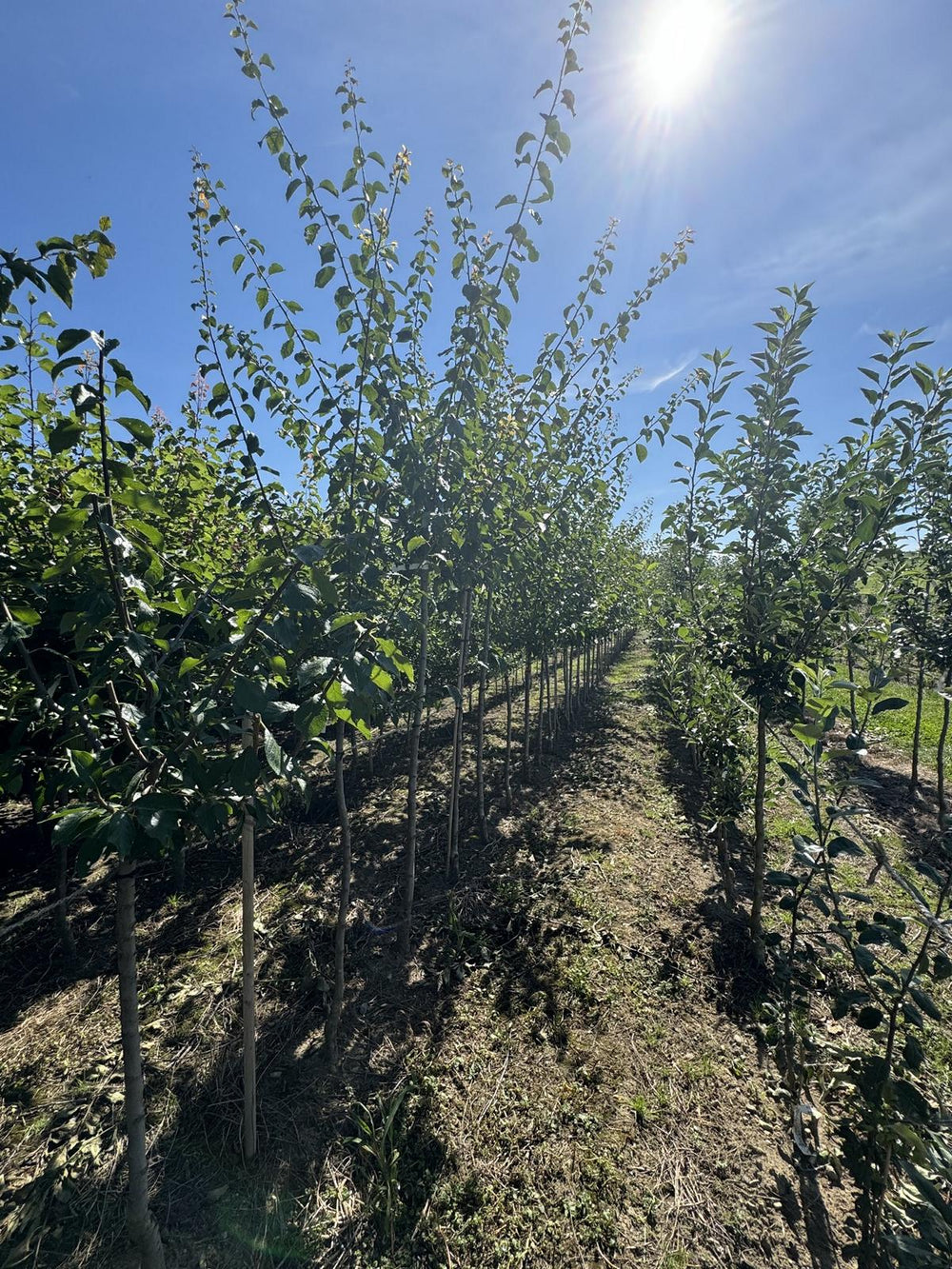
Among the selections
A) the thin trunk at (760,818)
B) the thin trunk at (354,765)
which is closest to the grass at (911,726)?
the thin trunk at (760,818)

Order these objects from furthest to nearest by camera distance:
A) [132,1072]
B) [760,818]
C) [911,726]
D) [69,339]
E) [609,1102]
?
[911,726] < [760,818] < [609,1102] < [132,1072] < [69,339]

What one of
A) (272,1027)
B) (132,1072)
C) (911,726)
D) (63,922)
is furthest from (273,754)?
(911,726)

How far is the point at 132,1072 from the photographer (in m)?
2.16

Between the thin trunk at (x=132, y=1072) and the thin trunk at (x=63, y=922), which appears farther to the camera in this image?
the thin trunk at (x=63, y=922)

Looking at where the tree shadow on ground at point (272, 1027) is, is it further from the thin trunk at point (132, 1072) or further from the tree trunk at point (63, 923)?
the thin trunk at point (132, 1072)

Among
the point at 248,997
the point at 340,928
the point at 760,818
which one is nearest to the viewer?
the point at 248,997

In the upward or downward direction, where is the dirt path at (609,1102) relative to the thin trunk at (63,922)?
downward

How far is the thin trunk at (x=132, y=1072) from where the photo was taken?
209 cm

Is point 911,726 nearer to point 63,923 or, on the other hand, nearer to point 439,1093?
point 439,1093

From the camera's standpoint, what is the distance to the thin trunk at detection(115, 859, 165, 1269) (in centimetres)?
209

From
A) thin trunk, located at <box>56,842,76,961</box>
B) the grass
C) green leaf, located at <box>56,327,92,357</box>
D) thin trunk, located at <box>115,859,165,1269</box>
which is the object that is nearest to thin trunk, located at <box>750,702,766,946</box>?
thin trunk, located at <box>115,859,165,1269</box>

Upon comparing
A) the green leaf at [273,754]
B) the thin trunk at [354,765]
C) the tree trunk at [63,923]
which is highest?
the green leaf at [273,754]

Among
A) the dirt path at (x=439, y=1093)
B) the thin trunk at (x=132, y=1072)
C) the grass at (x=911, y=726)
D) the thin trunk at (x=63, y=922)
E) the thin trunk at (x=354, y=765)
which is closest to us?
the thin trunk at (x=132, y=1072)

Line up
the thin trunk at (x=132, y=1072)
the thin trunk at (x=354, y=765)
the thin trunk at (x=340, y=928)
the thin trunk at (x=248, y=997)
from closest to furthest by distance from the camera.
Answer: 1. the thin trunk at (x=132, y=1072)
2. the thin trunk at (x=248, y=997)
3. the thin trunk at (x=340, y=928)
4. the thin trunk at (x=354, y=765)
